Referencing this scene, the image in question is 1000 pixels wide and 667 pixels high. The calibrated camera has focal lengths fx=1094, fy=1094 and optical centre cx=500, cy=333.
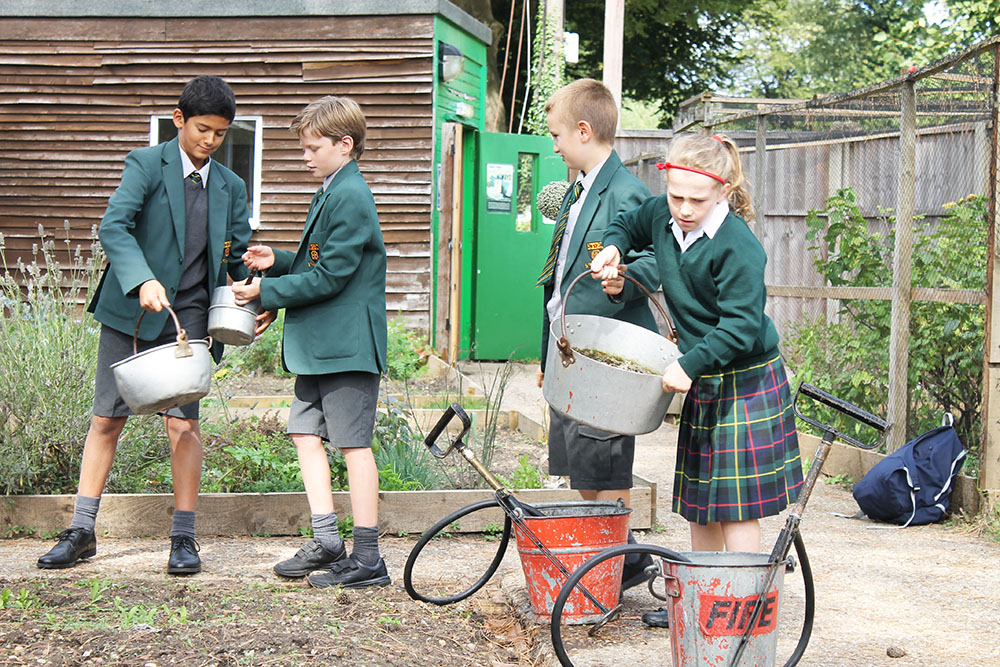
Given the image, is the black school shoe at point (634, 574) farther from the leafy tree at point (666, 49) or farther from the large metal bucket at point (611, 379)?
the leafy tree at point (666, 49)

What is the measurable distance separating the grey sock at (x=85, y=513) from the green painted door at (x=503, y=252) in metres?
7.26

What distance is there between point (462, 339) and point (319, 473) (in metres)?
7.45

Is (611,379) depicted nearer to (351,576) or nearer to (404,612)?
(404,612)

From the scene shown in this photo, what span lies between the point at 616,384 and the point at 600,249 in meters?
→ 0.64

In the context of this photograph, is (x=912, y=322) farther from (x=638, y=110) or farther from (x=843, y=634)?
(x=638, y=110)

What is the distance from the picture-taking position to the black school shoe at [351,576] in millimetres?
3676

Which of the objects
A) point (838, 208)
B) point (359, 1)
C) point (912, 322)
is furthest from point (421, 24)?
point (912, 322)

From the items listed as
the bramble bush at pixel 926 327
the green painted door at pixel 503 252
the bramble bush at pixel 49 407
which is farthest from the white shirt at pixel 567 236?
the green painted door at pixel 503 252

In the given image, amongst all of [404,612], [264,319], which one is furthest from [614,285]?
[264,319]

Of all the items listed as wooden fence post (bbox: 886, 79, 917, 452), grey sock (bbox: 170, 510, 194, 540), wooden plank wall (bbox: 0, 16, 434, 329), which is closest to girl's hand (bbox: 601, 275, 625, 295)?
grey sock (bbox: 170, 510, 194, 540)

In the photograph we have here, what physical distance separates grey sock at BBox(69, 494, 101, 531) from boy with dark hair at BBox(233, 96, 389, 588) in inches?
29.9

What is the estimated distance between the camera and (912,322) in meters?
5.86

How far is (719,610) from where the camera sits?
2701 mm

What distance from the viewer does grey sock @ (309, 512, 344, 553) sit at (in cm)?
379
